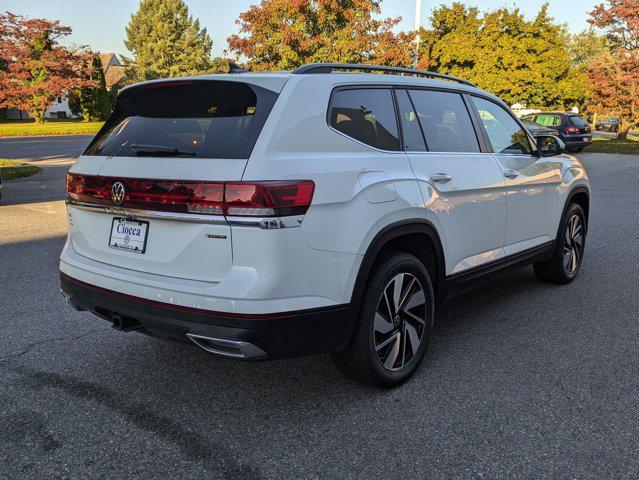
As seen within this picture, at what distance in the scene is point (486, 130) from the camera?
4402 mm

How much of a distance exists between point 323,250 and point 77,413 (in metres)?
1.61

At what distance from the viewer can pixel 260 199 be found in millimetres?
2596

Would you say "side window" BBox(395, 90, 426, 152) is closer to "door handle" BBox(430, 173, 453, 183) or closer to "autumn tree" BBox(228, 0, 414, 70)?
"door handle" BBox(430, 173, 453, 183)

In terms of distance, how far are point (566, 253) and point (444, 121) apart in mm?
2376

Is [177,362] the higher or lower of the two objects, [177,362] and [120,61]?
the lower

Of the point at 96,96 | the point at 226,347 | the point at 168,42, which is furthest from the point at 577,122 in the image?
A: the point at 168,42

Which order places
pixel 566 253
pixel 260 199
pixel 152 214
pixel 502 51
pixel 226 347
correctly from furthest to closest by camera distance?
pixel 502 51, pixel 566 253, pixel 152 214, pixel 226 347, pixel 260 199

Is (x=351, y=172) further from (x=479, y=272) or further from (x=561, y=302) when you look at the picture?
(x=561, y=302)

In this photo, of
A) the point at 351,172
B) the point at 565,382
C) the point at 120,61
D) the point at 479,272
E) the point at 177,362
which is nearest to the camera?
the point at 351,172

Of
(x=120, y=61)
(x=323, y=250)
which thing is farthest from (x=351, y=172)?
(x=120, y=61)

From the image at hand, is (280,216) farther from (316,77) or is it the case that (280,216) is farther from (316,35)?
(316,35)

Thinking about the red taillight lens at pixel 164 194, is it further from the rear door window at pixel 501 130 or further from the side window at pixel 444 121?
the rear door window at pixel 501 130

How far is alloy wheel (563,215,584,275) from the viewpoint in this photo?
554cm

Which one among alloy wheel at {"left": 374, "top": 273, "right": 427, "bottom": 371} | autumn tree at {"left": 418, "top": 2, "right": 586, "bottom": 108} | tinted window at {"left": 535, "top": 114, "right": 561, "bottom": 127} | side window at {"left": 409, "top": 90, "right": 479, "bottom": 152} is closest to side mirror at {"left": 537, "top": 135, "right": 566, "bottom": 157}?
side window at {"left": 409, "top": 90, "right": 479, "bottom": 152}
